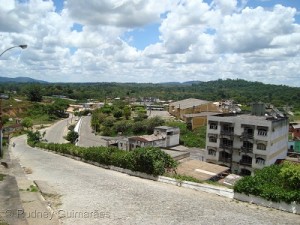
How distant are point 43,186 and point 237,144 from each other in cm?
2427

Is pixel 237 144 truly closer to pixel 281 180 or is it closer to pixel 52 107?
pixel 281 180

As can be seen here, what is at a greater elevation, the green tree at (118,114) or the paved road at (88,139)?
the green tree at (118,114)

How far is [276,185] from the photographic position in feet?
48.6

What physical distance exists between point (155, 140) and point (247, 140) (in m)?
14.7

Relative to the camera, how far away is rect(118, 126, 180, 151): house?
147 feet

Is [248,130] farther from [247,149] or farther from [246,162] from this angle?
[246,162]

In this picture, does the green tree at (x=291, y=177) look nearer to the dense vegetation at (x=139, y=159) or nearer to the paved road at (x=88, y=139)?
the dense vegetation at (x=139, y=159)

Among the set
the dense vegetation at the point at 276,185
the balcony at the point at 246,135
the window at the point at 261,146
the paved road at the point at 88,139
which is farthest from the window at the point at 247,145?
the paved road at the point at 88,139

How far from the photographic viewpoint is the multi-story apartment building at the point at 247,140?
33562 millimetres

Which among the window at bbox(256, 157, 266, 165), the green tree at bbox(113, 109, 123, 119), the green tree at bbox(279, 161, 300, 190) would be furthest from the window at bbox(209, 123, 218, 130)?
the green tree at bbox(113, 109, 123, 119)

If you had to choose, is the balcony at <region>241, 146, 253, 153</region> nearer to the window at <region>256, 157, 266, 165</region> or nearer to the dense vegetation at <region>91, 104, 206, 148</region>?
the window at <region>256, 157, 266, 165</region>

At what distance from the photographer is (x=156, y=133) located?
162 ft

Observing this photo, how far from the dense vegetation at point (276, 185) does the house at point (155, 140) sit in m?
27.7

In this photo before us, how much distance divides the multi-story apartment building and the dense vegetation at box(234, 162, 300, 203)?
18.6 m
